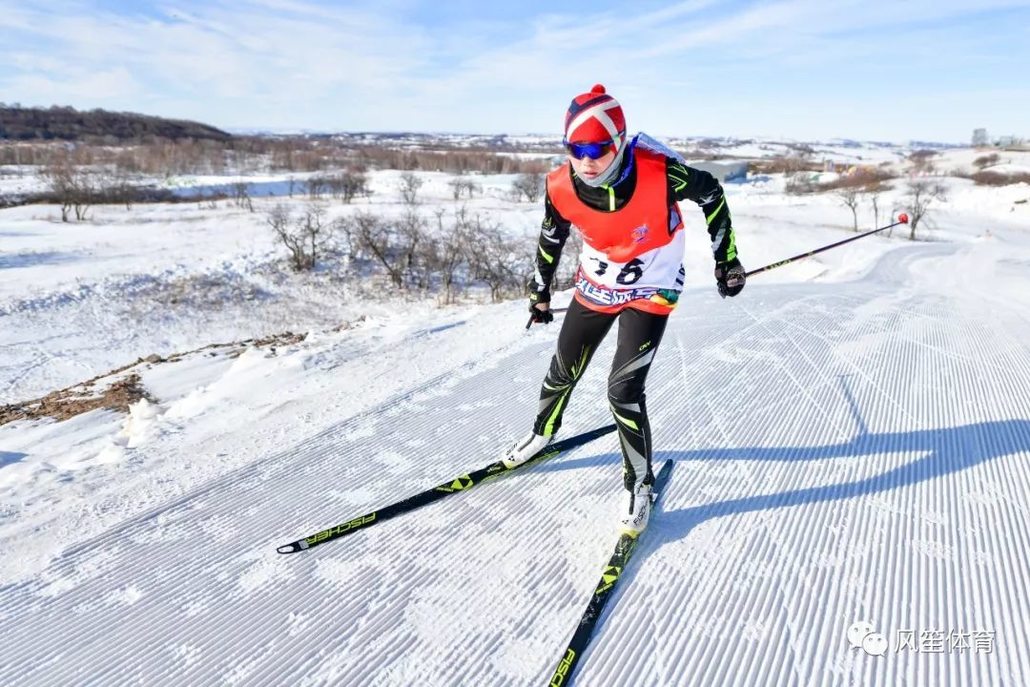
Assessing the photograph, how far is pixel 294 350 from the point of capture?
615 cm

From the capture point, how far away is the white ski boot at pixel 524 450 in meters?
3.35

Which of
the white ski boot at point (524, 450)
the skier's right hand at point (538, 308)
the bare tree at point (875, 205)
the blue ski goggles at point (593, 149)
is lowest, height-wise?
the white ski boot at point (524, 450)

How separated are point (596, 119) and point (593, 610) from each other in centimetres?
199

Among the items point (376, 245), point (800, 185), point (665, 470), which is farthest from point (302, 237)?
point (800, 185)

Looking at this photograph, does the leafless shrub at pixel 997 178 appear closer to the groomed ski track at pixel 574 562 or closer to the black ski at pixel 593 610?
the groomed ski track at pixel 574 562

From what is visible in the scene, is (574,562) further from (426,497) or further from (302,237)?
(302,237)

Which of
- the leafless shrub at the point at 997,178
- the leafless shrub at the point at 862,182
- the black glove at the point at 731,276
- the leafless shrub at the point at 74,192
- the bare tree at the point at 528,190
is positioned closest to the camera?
the black glove at the point at 731,276

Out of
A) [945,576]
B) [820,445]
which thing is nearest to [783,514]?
[945,576]

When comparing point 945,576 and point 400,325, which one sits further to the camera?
point 400,325

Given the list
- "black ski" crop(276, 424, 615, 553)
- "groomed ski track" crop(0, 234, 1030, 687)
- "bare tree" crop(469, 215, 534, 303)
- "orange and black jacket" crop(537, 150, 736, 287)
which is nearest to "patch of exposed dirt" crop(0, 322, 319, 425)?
"groomed ski track" crop(0, 234, 1030, 687)

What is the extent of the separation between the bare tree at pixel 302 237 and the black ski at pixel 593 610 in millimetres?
31823

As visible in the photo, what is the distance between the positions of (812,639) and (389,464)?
2235 mm

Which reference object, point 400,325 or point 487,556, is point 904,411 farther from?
point 400,325

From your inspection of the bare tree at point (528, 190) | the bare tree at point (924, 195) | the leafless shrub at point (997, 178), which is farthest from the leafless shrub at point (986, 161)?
the bare tree at point (528, 190)
